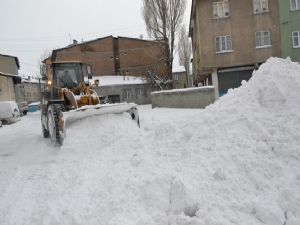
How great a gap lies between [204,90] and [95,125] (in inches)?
455

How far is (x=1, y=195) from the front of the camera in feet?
23.0

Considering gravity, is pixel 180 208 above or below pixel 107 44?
below

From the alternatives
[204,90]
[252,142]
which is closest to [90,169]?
[252,142]

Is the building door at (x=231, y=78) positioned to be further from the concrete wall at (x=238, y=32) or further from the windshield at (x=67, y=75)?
the windshield at (x=67, y=75)

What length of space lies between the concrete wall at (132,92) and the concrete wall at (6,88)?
9792 millimetres

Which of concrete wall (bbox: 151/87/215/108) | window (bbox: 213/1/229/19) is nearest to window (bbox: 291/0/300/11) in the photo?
window (bbox: 213/1/229/19)

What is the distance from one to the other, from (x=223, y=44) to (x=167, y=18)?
26.1 feet

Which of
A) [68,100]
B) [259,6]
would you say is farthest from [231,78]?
[68,100]

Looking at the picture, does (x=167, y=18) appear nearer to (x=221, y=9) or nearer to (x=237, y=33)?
(x=221, y=9)

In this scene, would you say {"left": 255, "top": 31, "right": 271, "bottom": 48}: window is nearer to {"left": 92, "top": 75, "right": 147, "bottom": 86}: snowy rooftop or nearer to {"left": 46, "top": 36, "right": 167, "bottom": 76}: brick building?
{"left": 92, "top": 75, "right": 147, "bottom": 86}: snowy rooftop

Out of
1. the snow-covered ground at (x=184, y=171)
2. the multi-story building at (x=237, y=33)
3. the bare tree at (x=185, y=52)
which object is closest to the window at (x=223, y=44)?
the multi-story building at (x=237, y=33)

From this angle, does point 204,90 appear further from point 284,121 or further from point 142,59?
point 142,59

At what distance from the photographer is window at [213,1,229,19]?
96.6 feet

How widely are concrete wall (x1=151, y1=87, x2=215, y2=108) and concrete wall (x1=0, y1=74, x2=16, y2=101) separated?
2078 centimetres
